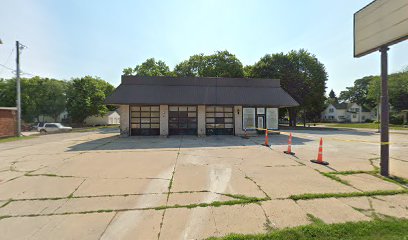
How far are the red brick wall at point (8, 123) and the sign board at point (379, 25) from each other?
3020 centimetres

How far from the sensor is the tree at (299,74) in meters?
31.9

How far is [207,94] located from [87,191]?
612 inches

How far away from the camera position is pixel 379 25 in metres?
6.37

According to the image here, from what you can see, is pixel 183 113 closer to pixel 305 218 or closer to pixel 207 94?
pixel 207 94

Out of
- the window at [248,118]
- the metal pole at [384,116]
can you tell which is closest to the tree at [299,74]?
the window at [248,118]

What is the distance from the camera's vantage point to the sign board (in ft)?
18.8

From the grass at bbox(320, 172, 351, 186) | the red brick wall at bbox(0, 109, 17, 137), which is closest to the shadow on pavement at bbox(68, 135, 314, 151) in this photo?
the grass at bbox(320, 172, 351, 186)

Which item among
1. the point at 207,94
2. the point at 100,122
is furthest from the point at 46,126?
the point at 207,94

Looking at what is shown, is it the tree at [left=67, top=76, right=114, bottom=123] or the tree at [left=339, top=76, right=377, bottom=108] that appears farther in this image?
the tree at [left=339, top=76, right=377, bottom=108]

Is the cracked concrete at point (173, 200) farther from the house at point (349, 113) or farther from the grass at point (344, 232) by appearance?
the house at point (349, 113)

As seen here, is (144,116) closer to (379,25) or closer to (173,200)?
(173,200)

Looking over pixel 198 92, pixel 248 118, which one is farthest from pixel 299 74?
pixel 198 92

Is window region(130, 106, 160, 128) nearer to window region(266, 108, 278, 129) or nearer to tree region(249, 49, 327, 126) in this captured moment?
window region(266, 108, 278, 129)

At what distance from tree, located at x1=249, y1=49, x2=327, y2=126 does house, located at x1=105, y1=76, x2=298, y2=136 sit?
1276 cm
